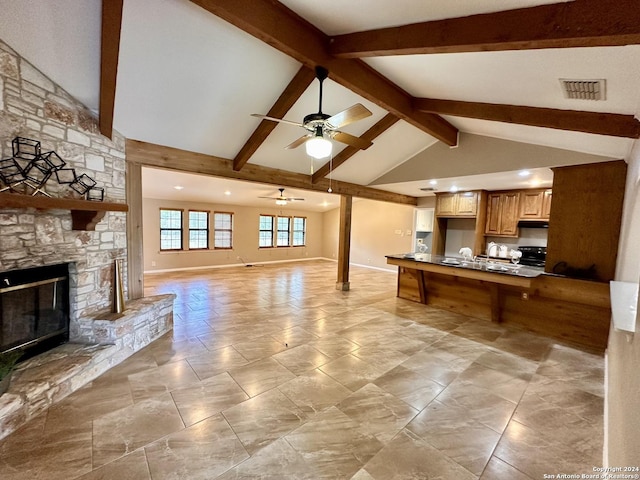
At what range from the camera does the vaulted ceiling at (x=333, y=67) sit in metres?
1.68

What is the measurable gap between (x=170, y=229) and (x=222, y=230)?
61.6 inches

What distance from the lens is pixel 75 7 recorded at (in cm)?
190

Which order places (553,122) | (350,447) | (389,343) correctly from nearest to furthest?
(350,447) < (553,122) < (389,343)

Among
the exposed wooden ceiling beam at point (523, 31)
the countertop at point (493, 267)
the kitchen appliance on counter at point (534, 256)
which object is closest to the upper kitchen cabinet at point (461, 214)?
the kitchen appliance on counter at point (534, 256)

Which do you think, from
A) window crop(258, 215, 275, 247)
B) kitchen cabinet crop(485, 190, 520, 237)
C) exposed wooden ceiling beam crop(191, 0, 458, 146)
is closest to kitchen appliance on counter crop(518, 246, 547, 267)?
kitchen cabinet crop(485, 190, 520, 237)

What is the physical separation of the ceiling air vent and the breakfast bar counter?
2169 millimetres

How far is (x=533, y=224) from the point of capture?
5.57 metres

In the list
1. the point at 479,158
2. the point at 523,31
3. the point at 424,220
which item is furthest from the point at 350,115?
the point at 424,220

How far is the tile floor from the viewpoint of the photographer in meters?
1.66

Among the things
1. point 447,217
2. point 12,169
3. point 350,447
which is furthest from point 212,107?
point 447,217

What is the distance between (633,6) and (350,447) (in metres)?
2.95

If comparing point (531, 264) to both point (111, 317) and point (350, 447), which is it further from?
point (111, 317)

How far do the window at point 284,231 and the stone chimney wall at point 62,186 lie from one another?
7.13 m

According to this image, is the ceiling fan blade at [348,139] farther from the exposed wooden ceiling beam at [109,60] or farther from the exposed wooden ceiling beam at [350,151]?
the exposed wooden ceiling beam at [109,60]
